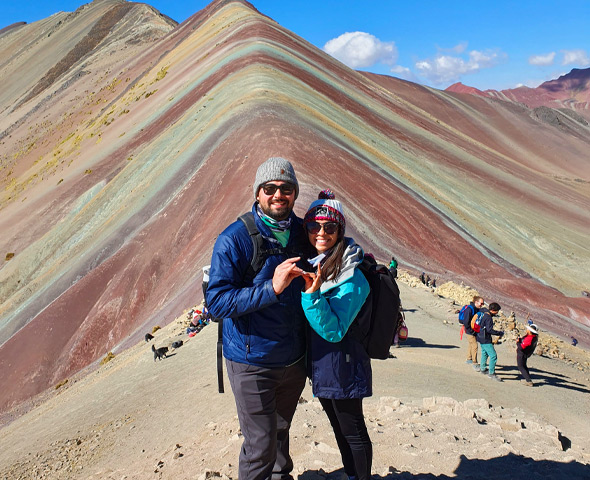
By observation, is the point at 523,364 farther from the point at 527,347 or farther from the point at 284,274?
the point at 284,274

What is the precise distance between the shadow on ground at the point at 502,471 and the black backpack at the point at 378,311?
1.31 meters

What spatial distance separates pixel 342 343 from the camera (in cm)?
351

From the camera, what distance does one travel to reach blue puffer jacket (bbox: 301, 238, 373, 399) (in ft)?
11.2

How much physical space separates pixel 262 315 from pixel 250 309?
0.17 metres

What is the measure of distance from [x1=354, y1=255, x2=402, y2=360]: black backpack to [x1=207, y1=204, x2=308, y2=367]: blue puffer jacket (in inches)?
16.8

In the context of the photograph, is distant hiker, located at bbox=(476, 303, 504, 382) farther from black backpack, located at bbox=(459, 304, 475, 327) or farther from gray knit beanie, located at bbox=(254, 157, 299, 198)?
gray knit beanie, located at bbox=(254, 157, 299, 198)

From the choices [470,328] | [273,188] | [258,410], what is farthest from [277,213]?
[470,328]

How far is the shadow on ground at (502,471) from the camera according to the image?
438 cm

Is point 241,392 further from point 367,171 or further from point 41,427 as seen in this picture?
point 367,171

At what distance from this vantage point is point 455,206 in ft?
92.3

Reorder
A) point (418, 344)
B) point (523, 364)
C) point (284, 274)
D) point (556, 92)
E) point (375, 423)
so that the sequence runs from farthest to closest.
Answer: point (556, 92)
point (418, 344)
point (523, 364)
point (375, 423)
point (284, 274)

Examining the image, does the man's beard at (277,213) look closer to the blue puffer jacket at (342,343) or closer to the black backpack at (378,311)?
the blue puffer jacket at (342,343)

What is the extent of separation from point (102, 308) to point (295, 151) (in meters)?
8.79

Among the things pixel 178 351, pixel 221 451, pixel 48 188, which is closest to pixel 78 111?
pixel 48 188
